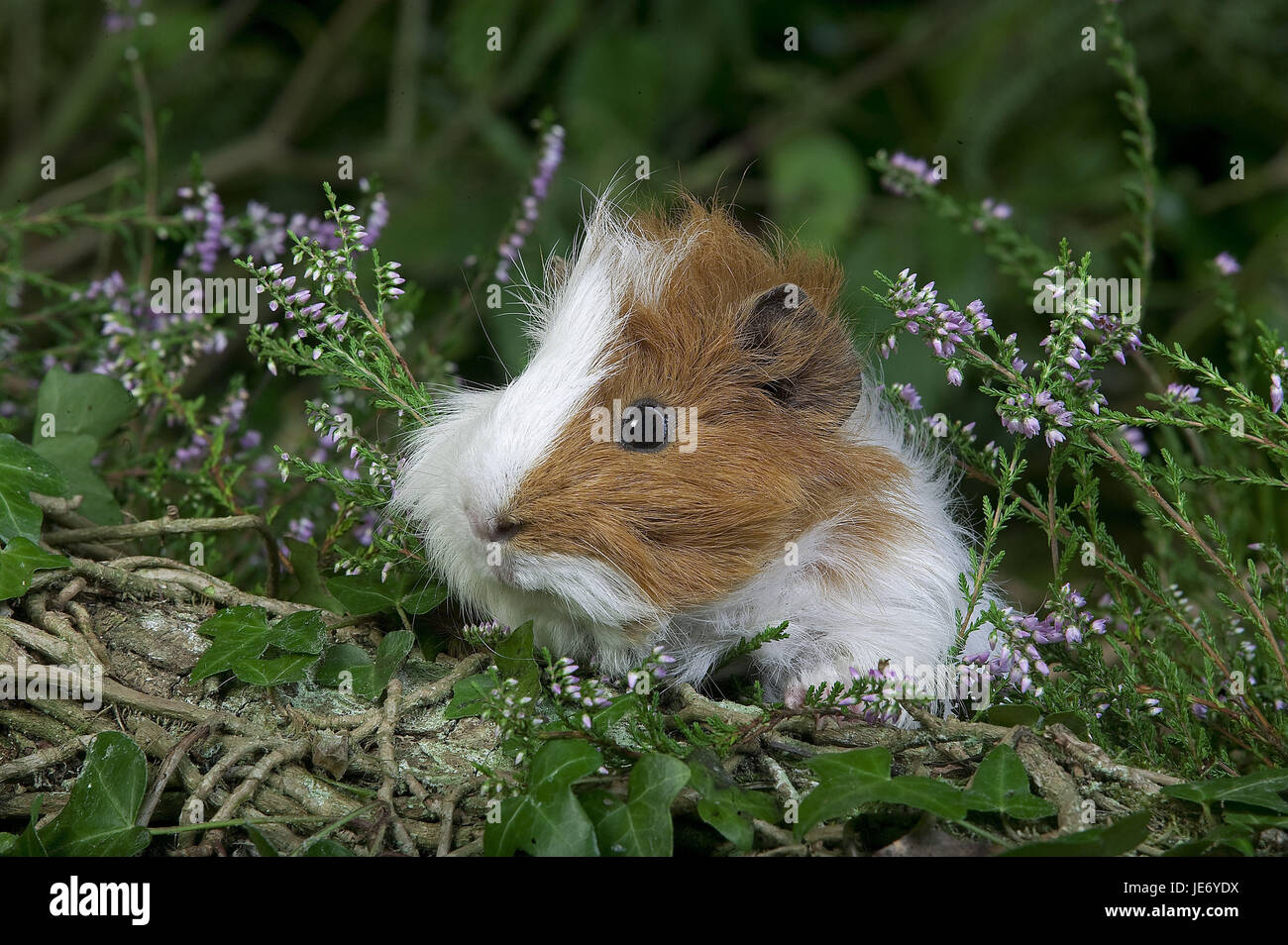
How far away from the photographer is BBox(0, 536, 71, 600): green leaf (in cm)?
187

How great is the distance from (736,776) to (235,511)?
1243 millimetres

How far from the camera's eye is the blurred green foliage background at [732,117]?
13.9ft

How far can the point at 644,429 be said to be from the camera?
1910 millimetres

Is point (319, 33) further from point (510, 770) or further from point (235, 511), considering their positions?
point (510, 770)

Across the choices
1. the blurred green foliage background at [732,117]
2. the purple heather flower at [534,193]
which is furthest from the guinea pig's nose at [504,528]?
the blurred green foliage background at [732,117]

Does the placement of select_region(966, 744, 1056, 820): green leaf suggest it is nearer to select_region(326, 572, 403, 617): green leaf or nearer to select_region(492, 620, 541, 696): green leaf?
select_region(492, 620, 541, 696): green leaf

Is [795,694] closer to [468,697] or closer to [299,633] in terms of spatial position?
[468,697]

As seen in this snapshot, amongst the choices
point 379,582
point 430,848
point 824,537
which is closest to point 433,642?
point 379,582

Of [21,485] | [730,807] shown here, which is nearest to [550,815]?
[730,807]

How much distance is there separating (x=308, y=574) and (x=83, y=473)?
51 cm

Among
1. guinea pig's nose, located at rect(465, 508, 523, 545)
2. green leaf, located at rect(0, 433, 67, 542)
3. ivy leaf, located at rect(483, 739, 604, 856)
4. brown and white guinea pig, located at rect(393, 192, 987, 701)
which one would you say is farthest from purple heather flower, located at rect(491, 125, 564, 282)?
ivy leaf, located at rect(483, 739, 604, 856)

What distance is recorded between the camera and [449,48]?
4516 millimetres

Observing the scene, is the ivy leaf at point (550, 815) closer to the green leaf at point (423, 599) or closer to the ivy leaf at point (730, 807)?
the ivy leaf at point (730, 807)

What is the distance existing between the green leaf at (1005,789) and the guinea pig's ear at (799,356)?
0.70 m
